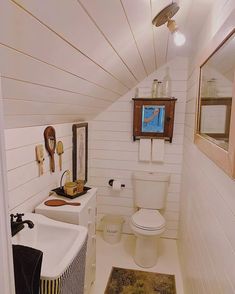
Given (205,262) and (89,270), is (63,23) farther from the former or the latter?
(89,270)

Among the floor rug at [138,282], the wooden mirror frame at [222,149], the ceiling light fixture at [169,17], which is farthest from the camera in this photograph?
the floor rug at [138,282]

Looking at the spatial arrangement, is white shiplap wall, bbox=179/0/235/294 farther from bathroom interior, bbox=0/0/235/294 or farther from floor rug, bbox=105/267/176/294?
floor rug, bbox=105/267/176/294

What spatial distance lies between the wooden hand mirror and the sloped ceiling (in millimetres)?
262

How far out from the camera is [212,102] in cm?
116

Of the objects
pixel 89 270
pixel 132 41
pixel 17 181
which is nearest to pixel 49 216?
pixel 17 181

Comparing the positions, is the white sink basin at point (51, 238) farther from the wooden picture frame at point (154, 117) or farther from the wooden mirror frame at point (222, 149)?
the wooden picture frame at point (154, 117)

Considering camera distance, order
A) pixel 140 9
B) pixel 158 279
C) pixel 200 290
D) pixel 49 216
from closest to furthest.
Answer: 1. pixel 140 9
2. pixel 200 290
3. pixel 49 216
4. pixel 158 279

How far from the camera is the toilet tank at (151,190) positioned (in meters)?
2.57

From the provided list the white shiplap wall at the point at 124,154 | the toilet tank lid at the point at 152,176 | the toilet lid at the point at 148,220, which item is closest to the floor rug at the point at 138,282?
the toilet lid at the point at 148,220

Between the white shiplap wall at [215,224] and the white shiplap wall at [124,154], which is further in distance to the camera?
the white shiplap wall at [124,154]

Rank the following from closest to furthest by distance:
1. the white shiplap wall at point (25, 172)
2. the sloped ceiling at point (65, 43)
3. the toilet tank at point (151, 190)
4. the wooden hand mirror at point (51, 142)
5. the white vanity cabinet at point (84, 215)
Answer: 1. the sloped ceiling at point (65, 43)
2. the white shiplap wall at point (25, 172)
3. the white vanity cabinet at point (84, 215)
4. the wooden hand mirror at point (51, 142)
5. the toilet tank at point (151, 190)

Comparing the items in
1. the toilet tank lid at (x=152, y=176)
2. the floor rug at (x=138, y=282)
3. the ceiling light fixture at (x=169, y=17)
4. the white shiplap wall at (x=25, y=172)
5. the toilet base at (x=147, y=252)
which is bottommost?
the floor rug at (x=138, y=282)

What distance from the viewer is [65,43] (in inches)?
31.2

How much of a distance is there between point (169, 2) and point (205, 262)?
130 centimetres
